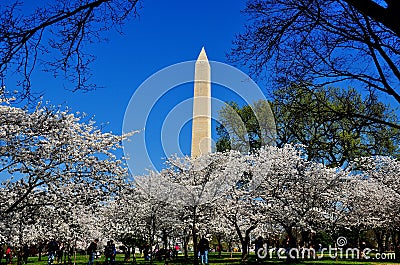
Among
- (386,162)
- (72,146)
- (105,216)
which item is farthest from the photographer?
(105,216)

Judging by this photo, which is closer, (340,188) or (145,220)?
(340,188)

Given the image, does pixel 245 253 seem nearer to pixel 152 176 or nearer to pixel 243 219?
pixel 243 219

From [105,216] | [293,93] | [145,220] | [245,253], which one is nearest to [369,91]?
[293,93]

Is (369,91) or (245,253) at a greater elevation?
(369,91)

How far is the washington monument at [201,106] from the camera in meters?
33.8

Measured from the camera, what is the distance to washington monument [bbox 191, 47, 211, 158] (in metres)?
33.8

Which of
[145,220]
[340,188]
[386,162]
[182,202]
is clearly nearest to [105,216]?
[145,220]

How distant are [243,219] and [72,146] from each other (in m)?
13.1

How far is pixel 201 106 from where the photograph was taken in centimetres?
3497

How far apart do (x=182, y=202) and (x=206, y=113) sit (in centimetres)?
1483

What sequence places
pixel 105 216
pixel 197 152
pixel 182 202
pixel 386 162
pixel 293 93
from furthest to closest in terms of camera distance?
pixel 197 152, pixel 105 216, pixel 386 162, pixel 182 202, pixel 293 93

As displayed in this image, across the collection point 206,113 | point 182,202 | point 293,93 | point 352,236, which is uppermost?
point 206,113

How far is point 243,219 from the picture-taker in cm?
2262

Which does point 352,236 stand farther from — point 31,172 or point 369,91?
point 369,91
